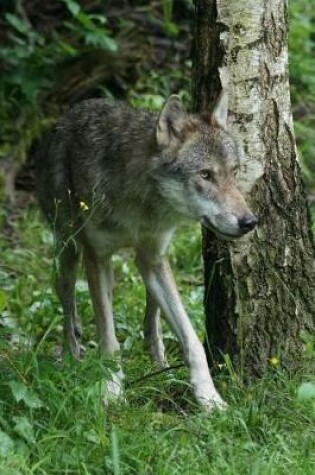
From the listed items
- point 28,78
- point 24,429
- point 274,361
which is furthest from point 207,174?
point 28,78

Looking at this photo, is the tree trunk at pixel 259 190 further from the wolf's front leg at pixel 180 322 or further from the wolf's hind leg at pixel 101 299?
the wolf's hind leg at pixel 101 299

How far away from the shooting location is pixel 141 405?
535cm

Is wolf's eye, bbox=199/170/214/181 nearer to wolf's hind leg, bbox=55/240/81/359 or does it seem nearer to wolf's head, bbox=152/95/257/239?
wolf's head, bbox=152/95/257/239

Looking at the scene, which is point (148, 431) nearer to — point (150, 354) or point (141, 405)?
point (141, 405)

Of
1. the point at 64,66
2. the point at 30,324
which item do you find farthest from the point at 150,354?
the point at 64,66

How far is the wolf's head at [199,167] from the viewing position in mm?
5310

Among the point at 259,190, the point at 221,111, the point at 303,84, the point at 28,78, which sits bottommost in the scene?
the point at 303,84

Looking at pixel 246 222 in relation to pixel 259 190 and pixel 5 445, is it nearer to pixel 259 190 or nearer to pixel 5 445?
pixel 259 190

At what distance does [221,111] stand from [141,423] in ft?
5.54

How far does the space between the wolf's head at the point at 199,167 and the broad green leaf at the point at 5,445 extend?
1.57m

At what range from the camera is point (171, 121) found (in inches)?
221

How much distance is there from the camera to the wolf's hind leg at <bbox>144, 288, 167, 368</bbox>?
6.55 metres

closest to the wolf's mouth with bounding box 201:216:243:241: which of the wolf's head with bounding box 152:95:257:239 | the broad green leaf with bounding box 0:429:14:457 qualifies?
the wolf's head with bounding box 152:95:257:239

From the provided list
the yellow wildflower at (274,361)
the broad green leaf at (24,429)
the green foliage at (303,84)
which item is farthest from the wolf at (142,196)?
the green foliage at (303,84)
